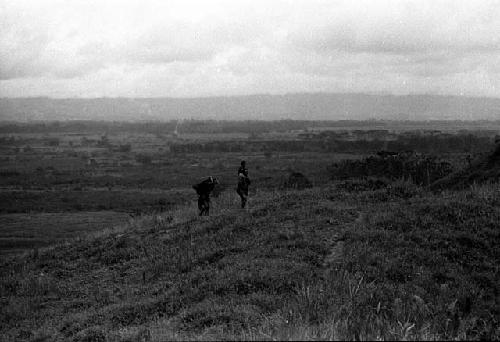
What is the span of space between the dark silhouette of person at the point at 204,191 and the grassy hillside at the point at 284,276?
520 mm

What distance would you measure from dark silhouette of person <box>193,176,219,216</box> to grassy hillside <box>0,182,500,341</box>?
0.52 metres

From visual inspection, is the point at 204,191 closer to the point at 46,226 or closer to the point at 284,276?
the point at 284,276

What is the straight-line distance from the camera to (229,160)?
11169 centimetres

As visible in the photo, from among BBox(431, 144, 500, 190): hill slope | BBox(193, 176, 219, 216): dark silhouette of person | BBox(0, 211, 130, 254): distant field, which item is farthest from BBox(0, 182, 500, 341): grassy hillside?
BBox(0, 211, 130, 254): distant field

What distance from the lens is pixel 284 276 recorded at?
11.1 metres

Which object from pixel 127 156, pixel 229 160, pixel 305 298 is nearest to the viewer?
pixel 305 298

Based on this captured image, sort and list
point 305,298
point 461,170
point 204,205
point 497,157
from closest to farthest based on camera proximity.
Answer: point 305,298
point 204,205
point 497,157
point 461,170

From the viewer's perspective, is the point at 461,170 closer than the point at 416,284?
No

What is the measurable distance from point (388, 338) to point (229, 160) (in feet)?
347

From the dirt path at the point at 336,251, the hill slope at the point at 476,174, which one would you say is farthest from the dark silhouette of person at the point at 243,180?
the hill slope at the point at 476,174

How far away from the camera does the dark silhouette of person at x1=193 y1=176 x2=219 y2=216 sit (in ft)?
66.0

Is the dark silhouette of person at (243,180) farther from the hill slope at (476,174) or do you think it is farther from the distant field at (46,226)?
the distant field at (46,226)

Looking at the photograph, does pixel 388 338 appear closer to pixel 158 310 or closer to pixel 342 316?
pixel 342 316

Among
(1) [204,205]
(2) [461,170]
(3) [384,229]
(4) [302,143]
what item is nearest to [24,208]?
(1) [204,205]
